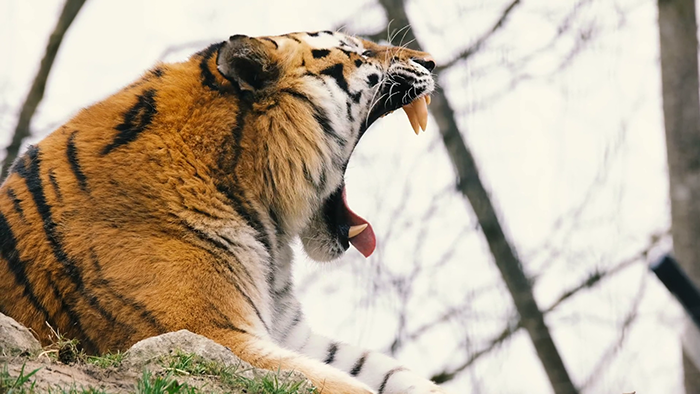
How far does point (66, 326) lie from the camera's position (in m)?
Result: 3.70

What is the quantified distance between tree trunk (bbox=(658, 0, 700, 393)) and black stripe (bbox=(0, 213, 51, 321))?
15.6ft

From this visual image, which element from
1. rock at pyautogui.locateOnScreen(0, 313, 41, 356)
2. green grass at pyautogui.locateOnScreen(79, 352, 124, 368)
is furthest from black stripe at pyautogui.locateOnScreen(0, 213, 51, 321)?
green grass at pyautogui.locateOnScreen(79, 352, 124, 368)

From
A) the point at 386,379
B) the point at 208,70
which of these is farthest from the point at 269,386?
the point at 208,70

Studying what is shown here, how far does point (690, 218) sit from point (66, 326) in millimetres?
4952

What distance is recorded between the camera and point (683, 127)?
7172 mm

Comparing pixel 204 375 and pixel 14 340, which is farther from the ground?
pixel 14 340

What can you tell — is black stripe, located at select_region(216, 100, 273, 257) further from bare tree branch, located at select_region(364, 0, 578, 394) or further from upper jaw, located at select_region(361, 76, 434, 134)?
bare tree branch, located at select_region(364, 0, 578, 394)

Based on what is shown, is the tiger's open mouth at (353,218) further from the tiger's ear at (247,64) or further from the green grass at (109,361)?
the green grass at (109,361)

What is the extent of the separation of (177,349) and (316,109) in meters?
1.59

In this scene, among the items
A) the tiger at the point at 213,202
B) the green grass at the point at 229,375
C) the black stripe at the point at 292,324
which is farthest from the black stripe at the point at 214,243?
the green grass at the point at 229,375

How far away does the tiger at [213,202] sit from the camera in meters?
3.68

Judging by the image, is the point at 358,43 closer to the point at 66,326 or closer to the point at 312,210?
the point at 312,210

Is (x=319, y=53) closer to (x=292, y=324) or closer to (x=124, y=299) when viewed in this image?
(x=292, y=324)

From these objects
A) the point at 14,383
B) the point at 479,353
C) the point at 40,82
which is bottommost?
the point at 479,353
